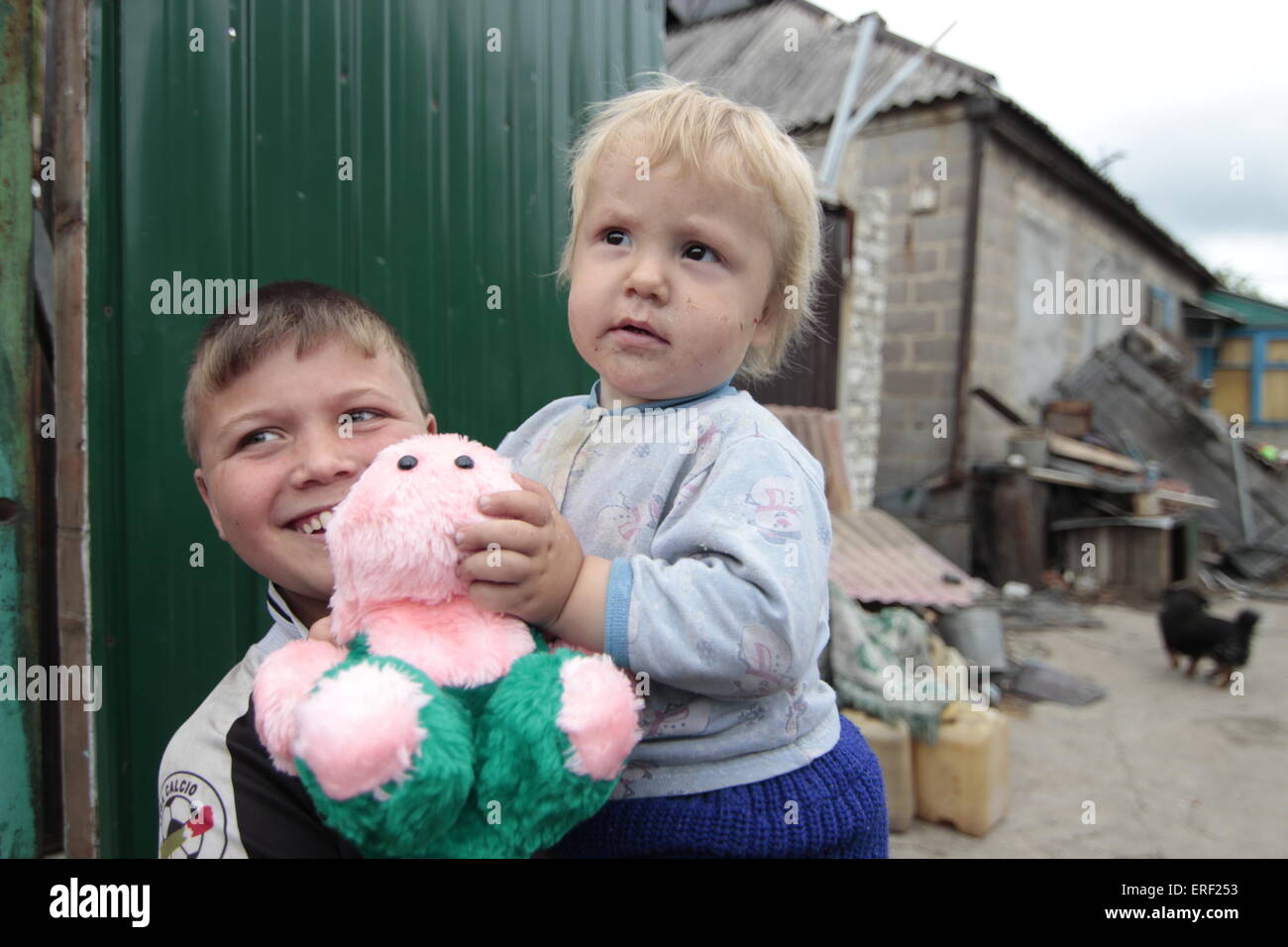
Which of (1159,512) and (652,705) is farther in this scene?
(1159,512)

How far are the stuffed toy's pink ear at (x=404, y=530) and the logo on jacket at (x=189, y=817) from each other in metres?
0.39

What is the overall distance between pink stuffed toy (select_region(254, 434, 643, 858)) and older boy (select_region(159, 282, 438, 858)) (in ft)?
0.92

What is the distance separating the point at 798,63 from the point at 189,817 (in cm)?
1109

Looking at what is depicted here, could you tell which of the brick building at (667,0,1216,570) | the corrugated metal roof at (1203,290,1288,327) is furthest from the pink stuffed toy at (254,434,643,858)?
the corrugated metal roof at (1203,290,1288,327)

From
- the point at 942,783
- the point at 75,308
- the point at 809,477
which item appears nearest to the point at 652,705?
the point at 809,477

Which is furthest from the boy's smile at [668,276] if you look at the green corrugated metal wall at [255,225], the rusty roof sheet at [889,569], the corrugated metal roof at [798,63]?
the corrugated metal roof at [798,63]

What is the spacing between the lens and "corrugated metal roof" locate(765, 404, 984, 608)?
480cm

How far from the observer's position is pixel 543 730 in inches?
31.3

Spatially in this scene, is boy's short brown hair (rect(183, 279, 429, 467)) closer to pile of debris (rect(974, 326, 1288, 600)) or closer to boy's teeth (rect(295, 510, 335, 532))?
boy's teeth (rect(295, 510, 335, 532))

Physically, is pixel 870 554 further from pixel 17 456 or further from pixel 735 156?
pixel 17 456

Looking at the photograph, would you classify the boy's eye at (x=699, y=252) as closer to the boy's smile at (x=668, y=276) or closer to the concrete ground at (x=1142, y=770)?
the boy's smile at (x=668, y=276)

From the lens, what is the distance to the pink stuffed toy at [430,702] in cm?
74

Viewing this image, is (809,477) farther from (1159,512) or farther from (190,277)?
(1159,512)
